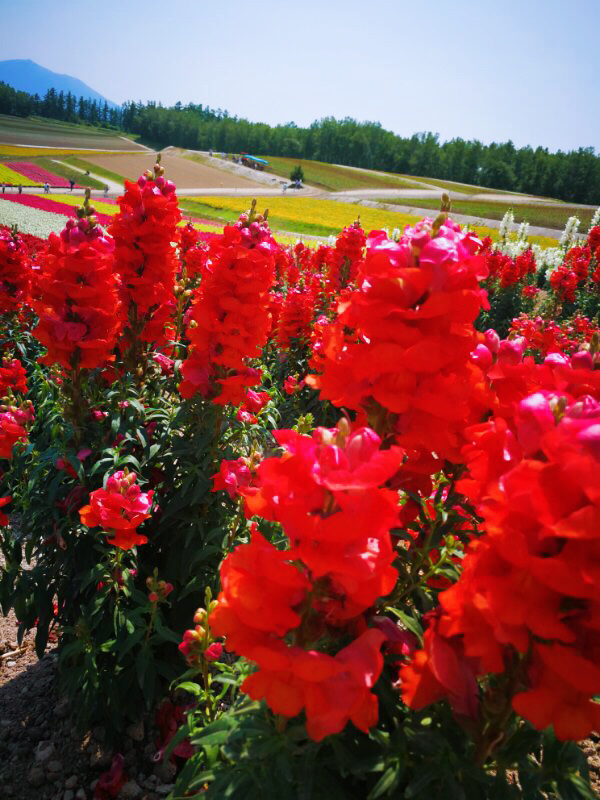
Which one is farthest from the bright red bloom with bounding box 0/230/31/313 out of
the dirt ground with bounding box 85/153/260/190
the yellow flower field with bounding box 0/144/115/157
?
the yellow flower field with bounding box 0/144/115/157

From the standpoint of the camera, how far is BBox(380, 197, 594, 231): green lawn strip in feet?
130

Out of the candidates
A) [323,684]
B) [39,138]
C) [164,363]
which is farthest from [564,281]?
[39,138]

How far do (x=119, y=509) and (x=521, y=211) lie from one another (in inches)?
1977

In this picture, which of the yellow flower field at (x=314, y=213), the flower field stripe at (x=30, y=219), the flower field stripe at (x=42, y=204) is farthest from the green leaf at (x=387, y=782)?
the yellow flower field at (x=314, y=213)

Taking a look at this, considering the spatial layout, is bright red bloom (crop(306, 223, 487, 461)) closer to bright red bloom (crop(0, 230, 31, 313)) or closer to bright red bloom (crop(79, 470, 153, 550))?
bright red bloom (crop(79, 470, 153, 550))

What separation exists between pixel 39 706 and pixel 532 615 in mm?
3395

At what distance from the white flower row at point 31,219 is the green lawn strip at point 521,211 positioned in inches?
1113

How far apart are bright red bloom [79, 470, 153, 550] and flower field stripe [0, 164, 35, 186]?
134ft

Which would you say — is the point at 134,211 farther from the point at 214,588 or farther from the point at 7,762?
the point at 7,762

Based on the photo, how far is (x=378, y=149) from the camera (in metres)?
85.8

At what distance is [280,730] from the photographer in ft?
3.91

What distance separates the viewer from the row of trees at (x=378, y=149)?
223 ft

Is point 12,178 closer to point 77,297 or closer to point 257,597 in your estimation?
point 77,297

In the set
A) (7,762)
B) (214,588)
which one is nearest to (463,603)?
(214,588)
